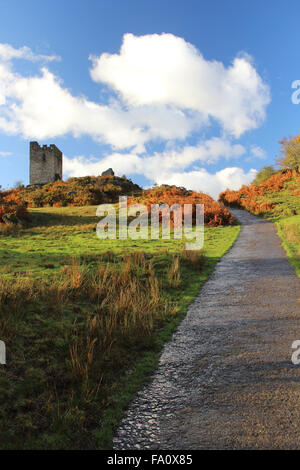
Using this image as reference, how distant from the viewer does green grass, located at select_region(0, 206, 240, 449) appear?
3.64 m

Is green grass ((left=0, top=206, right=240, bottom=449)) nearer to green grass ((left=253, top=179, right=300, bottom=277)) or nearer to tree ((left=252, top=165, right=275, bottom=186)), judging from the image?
green grass ((left=253, top=179, right=300, bottom=277))

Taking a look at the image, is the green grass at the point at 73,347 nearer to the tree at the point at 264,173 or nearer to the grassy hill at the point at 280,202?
the grassy hill at the point at 280,202

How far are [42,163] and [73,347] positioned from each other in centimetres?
5076

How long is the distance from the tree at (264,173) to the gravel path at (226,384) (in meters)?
37.2

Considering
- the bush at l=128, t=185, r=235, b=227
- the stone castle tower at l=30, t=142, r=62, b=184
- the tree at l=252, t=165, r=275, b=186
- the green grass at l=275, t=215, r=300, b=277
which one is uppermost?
the stone castle tower at l=30, t=142, r=62, b=184

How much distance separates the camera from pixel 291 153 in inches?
1608

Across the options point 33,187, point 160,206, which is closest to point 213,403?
point 160,206

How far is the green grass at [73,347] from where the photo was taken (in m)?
3.64

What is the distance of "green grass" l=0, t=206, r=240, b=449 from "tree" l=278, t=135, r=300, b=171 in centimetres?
3482

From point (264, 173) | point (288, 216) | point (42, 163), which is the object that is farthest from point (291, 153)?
point (42, 163)

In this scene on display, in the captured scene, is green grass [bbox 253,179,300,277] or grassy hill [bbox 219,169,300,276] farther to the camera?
grassy hill [bbox 219,169,300,276]

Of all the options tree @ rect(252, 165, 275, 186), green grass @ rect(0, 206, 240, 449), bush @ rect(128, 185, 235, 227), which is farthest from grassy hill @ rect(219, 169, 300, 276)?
green grass @ rect(0, 206, 240, 449)

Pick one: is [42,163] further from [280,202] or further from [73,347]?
[73,347]

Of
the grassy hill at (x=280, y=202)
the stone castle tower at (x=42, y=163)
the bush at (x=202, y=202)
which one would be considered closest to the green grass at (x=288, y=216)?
the grassy hill at (x=280, y=202)
